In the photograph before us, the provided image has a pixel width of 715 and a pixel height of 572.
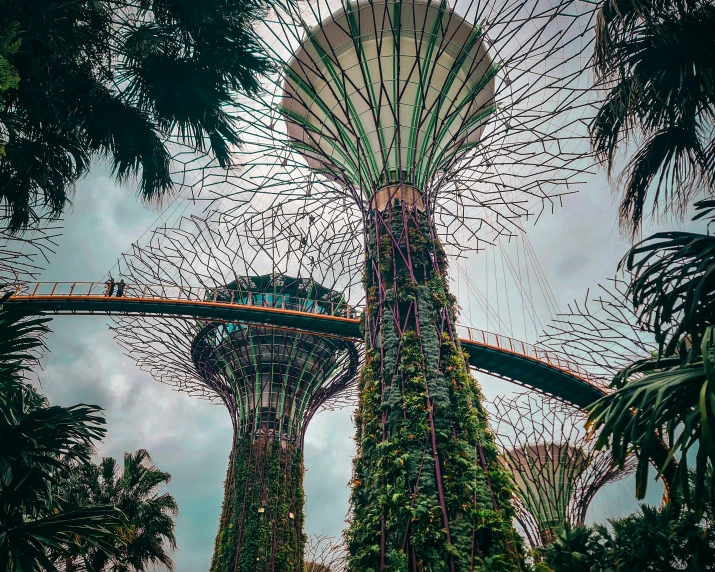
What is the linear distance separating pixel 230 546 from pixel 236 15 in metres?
17.0

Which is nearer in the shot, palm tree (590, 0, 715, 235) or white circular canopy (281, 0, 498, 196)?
palm tree (590, 0, 715, 235)

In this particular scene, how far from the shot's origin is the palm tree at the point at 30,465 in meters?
5.95

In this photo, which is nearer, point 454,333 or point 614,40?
point 614,40

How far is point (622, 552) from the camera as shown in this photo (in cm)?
940

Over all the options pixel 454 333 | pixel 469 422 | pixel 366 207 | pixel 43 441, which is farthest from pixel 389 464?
pixel 366 207

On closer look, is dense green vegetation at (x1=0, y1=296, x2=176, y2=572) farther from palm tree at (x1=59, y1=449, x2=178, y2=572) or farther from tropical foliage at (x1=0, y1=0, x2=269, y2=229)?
palm tree at (x1=59, y1=449, x2=178, y2=572)

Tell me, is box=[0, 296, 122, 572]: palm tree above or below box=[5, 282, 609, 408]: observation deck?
below

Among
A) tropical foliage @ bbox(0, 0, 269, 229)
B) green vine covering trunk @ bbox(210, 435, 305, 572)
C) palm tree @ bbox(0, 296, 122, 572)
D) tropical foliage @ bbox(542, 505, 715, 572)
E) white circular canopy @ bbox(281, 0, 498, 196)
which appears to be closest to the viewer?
palm tree @ bbox(0, 296, 122, 572)

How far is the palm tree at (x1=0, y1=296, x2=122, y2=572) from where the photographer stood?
595cm

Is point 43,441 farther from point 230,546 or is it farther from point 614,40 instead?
point 230,546

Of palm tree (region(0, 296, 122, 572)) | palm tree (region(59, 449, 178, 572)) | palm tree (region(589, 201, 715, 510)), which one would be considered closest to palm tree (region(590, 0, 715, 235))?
palm tree (region(589, 201, 715, 510))

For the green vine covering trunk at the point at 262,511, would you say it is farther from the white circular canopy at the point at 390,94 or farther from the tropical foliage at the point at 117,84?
the tropical foliage at the point at 117,84

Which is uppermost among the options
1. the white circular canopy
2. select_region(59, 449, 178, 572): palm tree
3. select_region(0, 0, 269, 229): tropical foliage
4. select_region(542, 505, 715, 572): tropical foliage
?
the white circular canopy

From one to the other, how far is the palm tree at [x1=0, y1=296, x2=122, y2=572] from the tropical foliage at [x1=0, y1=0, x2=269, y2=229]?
268cm
